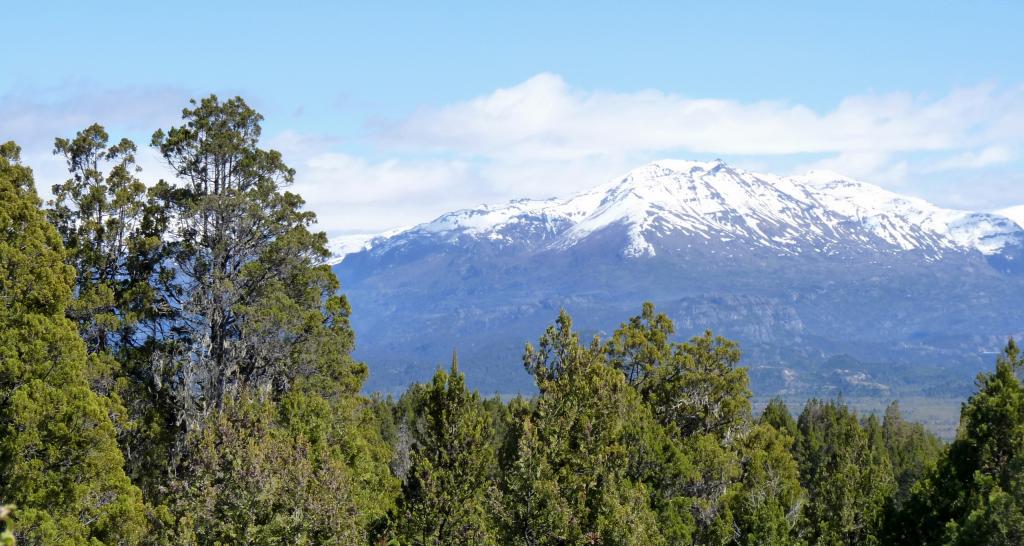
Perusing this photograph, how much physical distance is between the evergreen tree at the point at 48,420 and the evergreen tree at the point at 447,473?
841 cm

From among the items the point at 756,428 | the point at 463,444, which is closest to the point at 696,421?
the point at 756,428

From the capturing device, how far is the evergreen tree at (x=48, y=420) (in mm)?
26141

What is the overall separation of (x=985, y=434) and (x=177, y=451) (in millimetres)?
31909

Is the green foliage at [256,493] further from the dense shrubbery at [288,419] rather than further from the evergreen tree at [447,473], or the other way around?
the evergreen tree at [447,473]

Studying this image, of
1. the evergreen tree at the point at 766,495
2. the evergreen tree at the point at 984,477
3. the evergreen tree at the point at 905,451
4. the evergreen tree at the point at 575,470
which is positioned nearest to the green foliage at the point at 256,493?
the evergreen tree at the point at 575,470

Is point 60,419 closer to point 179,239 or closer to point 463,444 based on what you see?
point 463,444

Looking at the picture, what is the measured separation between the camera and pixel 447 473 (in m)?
29.3

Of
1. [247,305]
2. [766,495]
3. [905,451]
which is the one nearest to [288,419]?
[247,305]

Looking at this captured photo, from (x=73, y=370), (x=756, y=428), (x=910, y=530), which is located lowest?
(x=910, y=530)

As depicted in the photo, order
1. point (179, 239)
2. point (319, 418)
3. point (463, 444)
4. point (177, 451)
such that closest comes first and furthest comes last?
point (463, 444), point (319, 418), point (177, 451), point (179, 239)

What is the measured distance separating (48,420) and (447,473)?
1146cm

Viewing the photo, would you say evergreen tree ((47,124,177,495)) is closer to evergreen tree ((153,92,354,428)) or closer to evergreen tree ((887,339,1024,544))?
evergreen tree ((153,92,354,428))

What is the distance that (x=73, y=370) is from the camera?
2716 centimetres

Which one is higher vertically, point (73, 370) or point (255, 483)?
point (73, 370)
